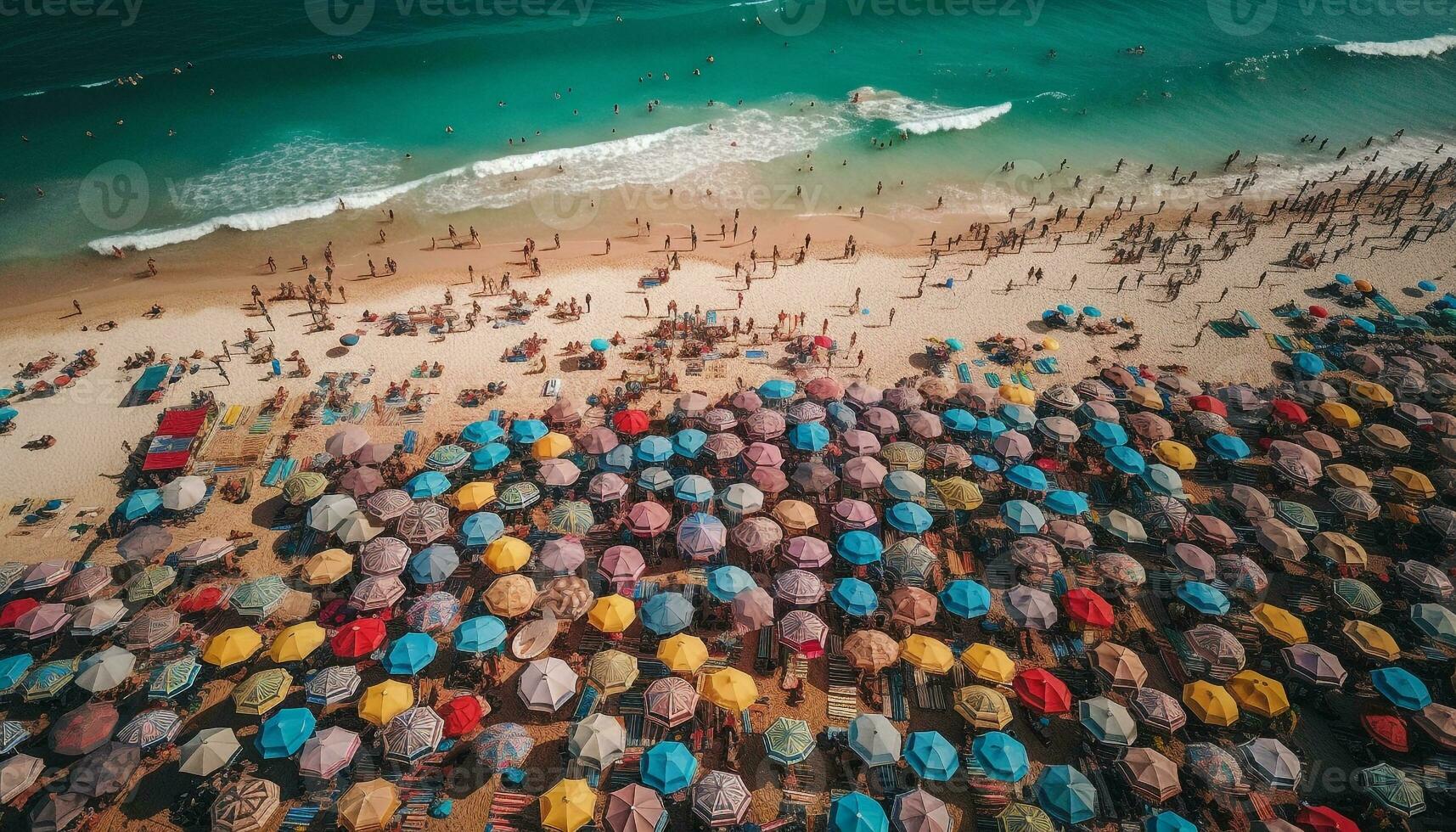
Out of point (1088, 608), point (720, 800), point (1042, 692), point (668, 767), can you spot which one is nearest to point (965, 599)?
point (1042, 692)

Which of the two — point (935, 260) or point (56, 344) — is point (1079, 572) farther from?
point (56, 344)

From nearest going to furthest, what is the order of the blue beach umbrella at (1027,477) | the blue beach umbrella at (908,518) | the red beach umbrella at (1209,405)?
the blue beach umbrella at (908,518) < the blue beach umbrella at (1027,477) < the red beach umbrella at (1209,405)

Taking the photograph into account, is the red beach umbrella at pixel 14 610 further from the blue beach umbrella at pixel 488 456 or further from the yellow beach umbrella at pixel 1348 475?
the yellow beach umbrella at pixel 1348 475

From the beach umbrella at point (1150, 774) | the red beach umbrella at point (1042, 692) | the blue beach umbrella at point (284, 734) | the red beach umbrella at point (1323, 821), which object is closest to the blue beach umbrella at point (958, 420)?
the red beach umbrella at point (1042, 692)

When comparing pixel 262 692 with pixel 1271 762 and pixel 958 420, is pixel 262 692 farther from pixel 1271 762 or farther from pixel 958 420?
pixel 1271 762

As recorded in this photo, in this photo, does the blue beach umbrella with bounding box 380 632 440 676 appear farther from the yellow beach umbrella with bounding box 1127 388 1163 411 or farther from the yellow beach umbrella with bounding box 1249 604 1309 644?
the yellow beach umbrella with bounding box 1127 388 1163 411

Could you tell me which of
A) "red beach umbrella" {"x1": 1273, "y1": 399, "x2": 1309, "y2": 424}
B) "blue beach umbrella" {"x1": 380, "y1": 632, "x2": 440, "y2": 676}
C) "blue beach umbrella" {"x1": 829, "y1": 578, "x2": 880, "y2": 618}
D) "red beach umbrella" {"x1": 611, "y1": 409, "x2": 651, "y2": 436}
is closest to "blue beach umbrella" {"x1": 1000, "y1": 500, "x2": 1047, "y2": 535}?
"blue beach umbrella" {"x1": 829, "y1": 578, "x2": 880, "y2": 618}

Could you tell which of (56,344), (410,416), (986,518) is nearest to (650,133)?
(410,416)
